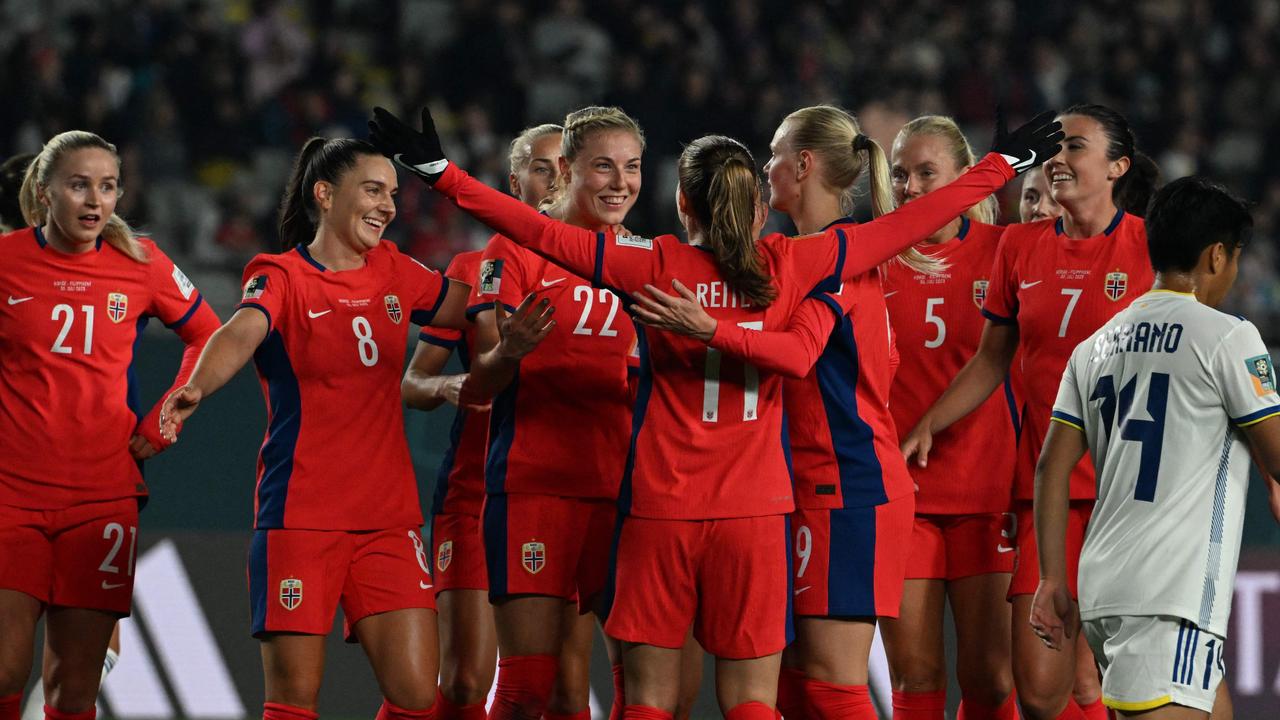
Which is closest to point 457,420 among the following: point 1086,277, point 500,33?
point 1086,277

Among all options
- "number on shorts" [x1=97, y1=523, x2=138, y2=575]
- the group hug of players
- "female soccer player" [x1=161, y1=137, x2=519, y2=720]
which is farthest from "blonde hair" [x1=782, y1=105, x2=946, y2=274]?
"number on shorts" [x1=97, y1=523, x2=138, y2=575]

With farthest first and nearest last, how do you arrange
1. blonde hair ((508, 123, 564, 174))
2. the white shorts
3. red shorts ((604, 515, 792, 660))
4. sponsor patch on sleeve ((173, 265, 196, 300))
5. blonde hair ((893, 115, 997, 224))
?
blonde hair ((508, 123, 564, 174)) → sponsor patch on sleeve ((173, 265, 196, 300)) → blonde hair ((893, 115, 997, 224)) → red shorts ((604, 515, 792, 660)) → the white shorts

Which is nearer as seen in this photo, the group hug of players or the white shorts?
the white shorts

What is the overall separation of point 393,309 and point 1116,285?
2.50 m

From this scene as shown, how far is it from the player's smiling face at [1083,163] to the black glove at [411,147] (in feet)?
7.37

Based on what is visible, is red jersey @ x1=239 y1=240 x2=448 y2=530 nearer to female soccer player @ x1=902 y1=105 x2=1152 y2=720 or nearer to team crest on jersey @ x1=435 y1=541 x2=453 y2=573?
team crest on jersey @ x1=435 y1=541 x2=453 y2=573

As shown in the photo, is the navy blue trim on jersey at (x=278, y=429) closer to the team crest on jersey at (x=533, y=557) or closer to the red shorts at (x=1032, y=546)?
the team crest on jersey at (x=533, y=557)

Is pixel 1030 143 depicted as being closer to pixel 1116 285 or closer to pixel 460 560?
pixel 1116 285

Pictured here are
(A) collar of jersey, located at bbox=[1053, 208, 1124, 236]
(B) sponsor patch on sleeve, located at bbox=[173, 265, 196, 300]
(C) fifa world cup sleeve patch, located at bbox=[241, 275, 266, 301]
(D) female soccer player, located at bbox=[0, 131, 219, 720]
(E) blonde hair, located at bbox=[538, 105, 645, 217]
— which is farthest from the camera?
(B) sponsor patch on sleeve, located at bbox=[173, 265, 196, 300]

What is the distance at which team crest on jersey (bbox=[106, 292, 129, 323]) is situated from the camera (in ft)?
18.7

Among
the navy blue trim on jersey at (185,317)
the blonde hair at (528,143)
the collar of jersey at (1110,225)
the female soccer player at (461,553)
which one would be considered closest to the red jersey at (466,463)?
the female soccer player at (461,553)

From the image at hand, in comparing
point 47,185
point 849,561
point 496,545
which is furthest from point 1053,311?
point 47,185

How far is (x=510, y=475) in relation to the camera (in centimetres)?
534

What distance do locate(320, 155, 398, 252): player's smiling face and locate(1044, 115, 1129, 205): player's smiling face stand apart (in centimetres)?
234
